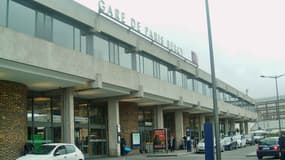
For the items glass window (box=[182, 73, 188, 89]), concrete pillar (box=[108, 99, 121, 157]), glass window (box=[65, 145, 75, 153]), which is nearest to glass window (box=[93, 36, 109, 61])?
concrete pillar (box=[108, 99, 121, 157])

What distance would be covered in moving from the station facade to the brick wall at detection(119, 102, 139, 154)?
0.30ft

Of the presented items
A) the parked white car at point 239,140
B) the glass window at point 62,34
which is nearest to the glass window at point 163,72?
the parked white car at point 239,140

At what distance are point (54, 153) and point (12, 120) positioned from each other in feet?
19.2

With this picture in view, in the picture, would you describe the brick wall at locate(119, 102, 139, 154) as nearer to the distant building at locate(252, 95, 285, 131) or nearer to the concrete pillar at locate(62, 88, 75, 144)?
the concrete pillar at locate(62, 88, 75, 144)

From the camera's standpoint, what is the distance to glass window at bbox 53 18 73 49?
26.2m

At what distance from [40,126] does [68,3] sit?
8.43 meters

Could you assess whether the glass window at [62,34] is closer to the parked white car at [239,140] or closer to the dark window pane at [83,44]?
the dark window pane at [83,44]

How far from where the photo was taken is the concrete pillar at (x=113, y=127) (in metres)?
34.2

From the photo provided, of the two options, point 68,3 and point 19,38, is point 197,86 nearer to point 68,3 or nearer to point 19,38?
point 68,3

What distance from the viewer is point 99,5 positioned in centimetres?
3047

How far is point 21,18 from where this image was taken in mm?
23312

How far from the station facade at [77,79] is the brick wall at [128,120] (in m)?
0.09

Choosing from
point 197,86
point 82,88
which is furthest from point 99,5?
point 197,86

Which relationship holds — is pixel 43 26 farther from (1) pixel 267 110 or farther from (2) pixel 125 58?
(1) pixel 267 110
